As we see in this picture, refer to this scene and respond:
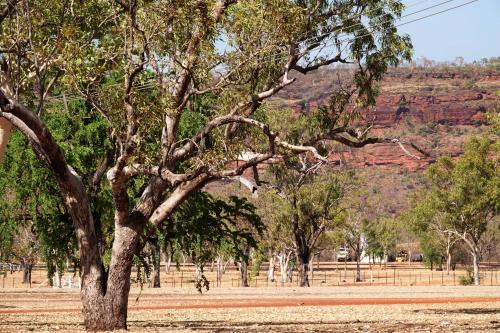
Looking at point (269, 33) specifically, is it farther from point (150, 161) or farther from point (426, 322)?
point (426, 322)

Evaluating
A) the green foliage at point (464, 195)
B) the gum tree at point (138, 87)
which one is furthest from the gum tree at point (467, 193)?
the gum tree at point (138, 87)

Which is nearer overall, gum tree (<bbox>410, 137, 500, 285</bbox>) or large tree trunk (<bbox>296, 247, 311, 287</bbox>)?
large tree trunk (<bbox>296, 247, 311, 287</bbox>)

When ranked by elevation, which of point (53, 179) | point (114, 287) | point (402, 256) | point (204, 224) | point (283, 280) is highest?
point (402, 256)

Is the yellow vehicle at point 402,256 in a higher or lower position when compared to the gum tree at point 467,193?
lower

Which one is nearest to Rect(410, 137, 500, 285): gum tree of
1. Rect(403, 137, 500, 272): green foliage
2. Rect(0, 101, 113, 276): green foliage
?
Rect(403, 137, 500, 272): green foliage

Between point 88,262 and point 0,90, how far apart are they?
446 cm

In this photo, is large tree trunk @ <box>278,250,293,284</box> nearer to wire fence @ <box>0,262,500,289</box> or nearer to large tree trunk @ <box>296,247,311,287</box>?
wire fence @ <box>0,262,500,289</box>

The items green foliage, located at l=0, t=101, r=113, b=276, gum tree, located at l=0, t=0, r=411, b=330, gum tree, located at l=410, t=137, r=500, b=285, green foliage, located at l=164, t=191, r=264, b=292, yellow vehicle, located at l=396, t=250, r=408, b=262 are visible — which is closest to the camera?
gum tree, located at l=0, t=0, r=411, b=330

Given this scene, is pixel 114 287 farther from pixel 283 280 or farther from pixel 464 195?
A: pixel 283 280

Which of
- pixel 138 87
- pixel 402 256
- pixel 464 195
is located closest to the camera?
pixel 138 87

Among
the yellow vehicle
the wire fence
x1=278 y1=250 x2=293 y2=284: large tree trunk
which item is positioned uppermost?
the yellow vehicle

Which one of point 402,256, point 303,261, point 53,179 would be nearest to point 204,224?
point 53,179

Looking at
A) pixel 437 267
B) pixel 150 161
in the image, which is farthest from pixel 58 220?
pixel 437 267

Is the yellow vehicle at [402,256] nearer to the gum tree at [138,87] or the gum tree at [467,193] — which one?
the gum tree at [467,193]
